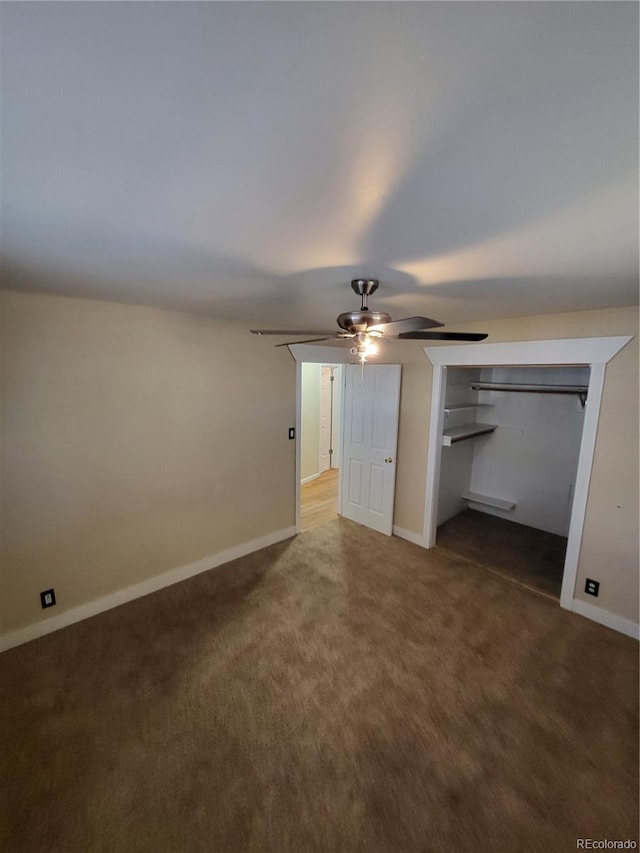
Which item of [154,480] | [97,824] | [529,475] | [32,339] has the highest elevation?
[32,339]

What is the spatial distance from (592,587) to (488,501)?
1.86m

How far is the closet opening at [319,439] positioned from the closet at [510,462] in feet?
5.39

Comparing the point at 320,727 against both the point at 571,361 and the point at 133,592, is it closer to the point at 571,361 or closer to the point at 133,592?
the point at 133,592

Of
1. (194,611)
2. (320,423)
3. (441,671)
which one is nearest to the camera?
(441,671)

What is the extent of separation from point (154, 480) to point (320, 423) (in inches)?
144

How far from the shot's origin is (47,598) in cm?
244

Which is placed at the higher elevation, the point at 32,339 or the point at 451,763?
the point at 32,339

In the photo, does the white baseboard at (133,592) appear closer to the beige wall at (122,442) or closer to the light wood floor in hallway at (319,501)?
the beige wall at (122,442)

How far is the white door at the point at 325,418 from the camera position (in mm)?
6254

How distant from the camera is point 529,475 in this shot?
14.1ft

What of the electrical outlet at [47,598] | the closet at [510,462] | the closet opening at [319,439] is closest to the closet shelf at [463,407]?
the closet at [510,462]

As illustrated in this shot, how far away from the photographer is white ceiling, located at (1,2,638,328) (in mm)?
512

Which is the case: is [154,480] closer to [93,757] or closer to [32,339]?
[32,339]

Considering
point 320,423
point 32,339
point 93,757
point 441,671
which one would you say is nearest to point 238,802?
point 93,757
